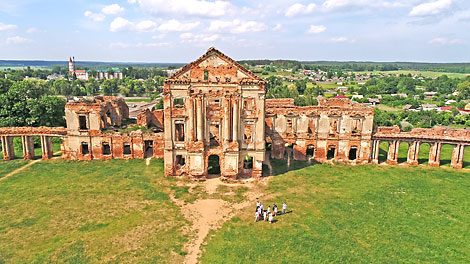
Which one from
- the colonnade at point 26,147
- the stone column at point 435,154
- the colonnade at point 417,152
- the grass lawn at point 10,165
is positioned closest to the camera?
the grass lawn at point 10,165

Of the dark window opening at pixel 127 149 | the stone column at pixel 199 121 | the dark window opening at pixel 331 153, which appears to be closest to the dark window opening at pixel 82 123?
the dark window opening at pixel 127 149

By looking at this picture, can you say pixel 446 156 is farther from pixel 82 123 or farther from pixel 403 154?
pixel 82 123

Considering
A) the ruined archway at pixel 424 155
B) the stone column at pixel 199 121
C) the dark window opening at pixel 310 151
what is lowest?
the ruined archway at pixel 424 155

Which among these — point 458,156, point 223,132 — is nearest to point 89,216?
point 223,132

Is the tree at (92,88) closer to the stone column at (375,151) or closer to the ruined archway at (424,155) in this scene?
the stone column at (375,151)

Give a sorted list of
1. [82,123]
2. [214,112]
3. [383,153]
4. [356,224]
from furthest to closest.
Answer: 1. [383,153]
2. [82,123]
3. [214,112]
4. [356,224]

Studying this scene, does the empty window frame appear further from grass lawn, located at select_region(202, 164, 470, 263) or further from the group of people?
the group of people

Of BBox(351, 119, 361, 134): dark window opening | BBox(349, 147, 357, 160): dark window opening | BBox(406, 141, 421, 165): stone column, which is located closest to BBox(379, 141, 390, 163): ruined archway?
BBox(406, 141, 421, 165): stone column
